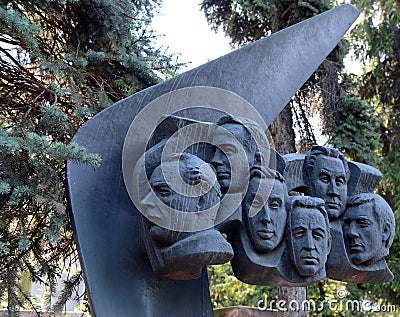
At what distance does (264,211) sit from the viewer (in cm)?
189

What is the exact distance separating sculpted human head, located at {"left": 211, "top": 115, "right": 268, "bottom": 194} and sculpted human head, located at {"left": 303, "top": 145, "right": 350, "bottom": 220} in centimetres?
28

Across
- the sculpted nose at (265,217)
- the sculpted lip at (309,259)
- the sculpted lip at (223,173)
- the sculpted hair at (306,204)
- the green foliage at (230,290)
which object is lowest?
the green foliage at (230,290)

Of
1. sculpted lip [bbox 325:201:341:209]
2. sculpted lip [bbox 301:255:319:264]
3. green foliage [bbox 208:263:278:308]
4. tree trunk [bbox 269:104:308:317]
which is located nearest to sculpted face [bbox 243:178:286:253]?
sculpted lip [bbox 301:255:319:264]

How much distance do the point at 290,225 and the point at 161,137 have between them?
555mm

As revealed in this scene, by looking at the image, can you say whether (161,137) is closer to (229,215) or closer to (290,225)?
(229,215)

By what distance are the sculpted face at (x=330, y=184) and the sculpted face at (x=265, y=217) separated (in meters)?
0.27

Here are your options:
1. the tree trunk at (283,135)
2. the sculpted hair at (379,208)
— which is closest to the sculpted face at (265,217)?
the sculpted hair at (379,208)

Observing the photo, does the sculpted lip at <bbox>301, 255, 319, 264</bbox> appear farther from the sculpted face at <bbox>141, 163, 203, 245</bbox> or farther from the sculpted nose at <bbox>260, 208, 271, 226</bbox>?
the sculpted face at <bbox>141, 163, 203, 245</bbox>

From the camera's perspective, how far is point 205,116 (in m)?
2.40

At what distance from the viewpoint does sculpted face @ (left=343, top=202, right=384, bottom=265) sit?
208 centimetres

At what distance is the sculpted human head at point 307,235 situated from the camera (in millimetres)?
1893

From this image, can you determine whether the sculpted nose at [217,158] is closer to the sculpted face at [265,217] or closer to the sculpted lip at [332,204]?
the sculpted face at [265,217]

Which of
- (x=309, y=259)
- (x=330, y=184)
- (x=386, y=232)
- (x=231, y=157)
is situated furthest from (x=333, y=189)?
(x=231, y=157)

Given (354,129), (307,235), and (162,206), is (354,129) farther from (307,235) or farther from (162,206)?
(162,206)
